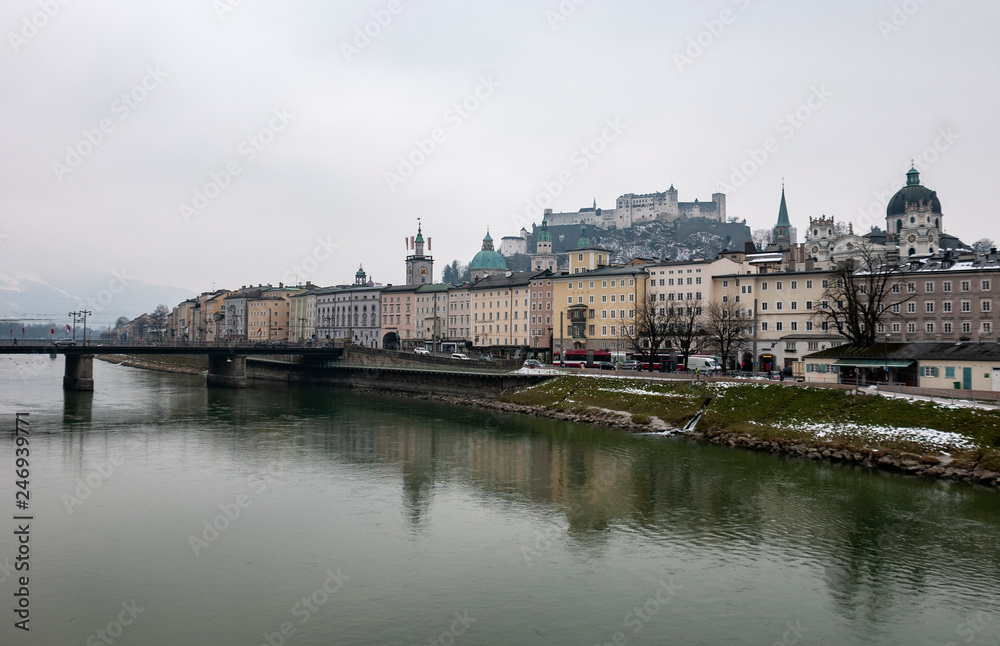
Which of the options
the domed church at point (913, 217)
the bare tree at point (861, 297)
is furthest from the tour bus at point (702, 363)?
the domed church at point (913, 217)

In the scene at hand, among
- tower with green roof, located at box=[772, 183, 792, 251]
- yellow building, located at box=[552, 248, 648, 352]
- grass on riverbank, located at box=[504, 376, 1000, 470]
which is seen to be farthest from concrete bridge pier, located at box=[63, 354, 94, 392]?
tower with green roof, located at box=[772, 183, 792, 251]

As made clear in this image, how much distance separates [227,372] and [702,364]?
64689 millimetres

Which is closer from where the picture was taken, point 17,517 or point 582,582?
point 582,582

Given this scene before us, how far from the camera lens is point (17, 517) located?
1101 inches

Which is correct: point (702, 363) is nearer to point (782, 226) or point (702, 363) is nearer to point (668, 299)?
point (668, 299)

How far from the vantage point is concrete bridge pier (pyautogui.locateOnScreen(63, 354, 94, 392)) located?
268 feet

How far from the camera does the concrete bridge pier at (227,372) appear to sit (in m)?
97.6

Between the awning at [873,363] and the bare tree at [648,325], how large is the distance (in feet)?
81.0

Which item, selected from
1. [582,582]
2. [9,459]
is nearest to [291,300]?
[9,459]

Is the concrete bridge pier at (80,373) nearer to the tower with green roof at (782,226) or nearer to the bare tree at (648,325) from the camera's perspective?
the bare tree at (648,325)

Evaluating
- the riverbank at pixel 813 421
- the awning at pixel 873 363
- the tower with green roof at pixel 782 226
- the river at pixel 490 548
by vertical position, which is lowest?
the river at pixel 490 548

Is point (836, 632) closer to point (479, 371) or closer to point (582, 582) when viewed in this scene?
point (582, 582)

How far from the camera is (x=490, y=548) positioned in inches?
1002

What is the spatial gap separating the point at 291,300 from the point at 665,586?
15921cm
